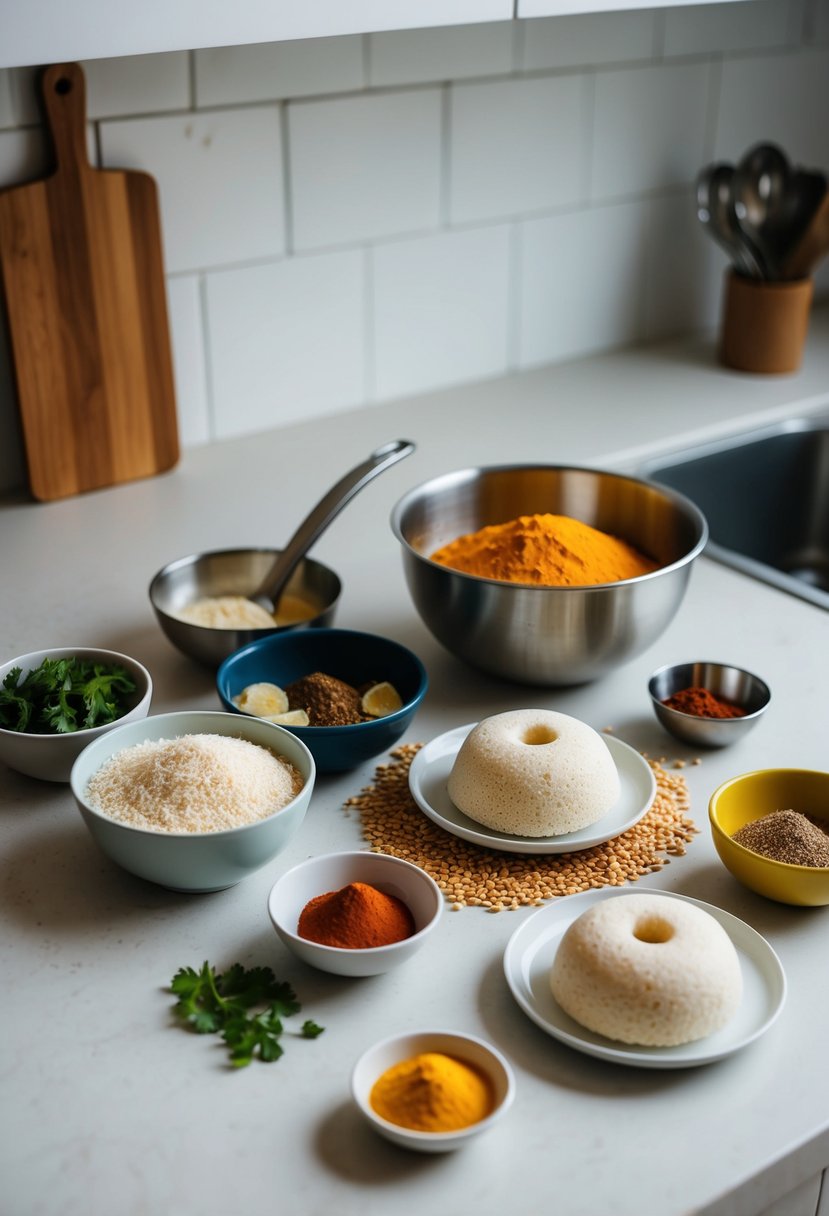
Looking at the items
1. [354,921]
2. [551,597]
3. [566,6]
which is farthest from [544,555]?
[566,6]

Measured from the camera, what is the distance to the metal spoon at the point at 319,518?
1.24 metres

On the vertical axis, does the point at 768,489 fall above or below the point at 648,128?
below

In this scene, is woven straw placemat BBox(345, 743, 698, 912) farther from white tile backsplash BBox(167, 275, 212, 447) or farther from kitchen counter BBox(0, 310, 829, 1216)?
white tile backsplash BBox(167, 275, 212, 447)

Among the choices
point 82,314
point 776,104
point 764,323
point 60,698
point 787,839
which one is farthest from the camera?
point 776,104

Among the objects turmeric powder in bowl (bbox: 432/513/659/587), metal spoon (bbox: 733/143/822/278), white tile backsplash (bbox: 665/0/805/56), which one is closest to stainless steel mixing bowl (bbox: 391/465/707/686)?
turmeric powder in bowl (bbox: 432/513/659/587)

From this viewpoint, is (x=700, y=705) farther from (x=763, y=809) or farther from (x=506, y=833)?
(x=506, y=833)

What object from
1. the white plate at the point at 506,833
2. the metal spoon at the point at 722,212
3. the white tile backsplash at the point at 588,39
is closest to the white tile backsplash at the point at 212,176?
the white tile backsplash at the point at 588,39

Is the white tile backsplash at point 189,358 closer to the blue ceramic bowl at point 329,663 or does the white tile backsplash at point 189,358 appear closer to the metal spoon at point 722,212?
the blue ceramic bowl at point 329,663

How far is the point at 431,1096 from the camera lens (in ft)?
2.45

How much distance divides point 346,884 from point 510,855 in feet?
0.49

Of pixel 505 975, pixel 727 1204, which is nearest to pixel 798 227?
pixel 505 975

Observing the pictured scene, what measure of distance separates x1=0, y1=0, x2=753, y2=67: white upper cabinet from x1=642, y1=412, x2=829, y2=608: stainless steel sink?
2.27 ft

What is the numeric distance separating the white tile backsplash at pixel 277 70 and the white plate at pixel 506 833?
0.87 m

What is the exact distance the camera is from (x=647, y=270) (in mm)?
2039
